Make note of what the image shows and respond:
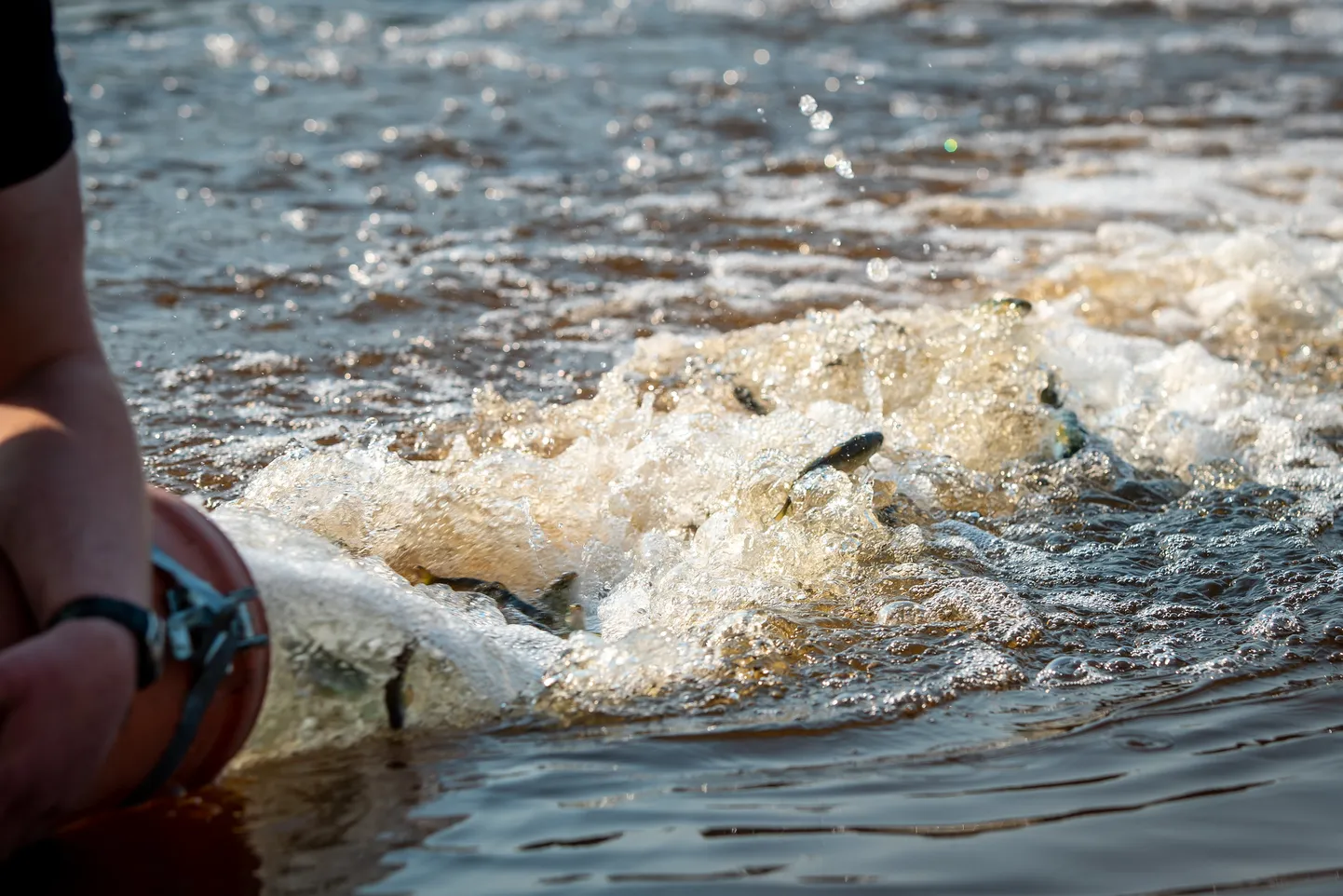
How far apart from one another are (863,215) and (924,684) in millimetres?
4919

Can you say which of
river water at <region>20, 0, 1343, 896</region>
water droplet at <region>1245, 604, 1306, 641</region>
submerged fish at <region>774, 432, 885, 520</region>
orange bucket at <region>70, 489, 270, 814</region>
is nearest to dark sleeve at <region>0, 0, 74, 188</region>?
orange bucket at <region>70, 489, 270, 814</region>

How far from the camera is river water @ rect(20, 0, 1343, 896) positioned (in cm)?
250

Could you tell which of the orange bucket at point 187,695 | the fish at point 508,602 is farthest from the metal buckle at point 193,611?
the fish at point 508,602

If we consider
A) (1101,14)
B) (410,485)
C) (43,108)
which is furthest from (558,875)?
(1101,14)

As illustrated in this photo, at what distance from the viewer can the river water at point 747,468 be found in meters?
2.50

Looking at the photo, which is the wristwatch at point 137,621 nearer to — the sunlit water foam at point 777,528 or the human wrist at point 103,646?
the human wrist at point 103,646

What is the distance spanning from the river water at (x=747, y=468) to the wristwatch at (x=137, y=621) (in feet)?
1.43

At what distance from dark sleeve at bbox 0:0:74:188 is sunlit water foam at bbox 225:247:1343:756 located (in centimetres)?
76

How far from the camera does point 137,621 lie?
1.95 m

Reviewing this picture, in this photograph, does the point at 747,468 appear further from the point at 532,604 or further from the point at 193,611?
the point at 193,611

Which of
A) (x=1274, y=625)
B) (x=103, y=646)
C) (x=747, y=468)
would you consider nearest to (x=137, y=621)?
(x=103, y=646)

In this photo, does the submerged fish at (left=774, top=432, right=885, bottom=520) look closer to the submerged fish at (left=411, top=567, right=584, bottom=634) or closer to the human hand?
the submerged fish at (left=411, top=567, right=584, bottom=634)

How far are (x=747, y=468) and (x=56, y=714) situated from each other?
243cm

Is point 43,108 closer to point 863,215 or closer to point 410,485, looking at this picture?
point 410,485
